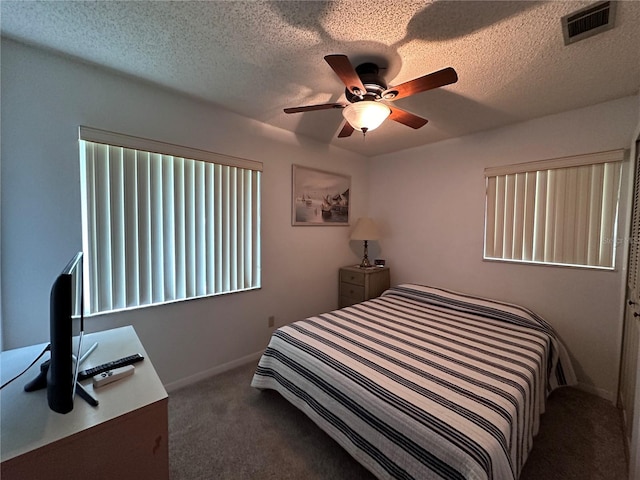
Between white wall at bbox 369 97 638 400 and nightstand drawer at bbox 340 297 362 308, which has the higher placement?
white wall at bbox 369 97 638 400

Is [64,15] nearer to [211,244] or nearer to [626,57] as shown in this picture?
[211,244]

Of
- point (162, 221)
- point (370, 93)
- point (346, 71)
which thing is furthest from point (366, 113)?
point (162, 221)

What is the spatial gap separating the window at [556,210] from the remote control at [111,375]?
309cm

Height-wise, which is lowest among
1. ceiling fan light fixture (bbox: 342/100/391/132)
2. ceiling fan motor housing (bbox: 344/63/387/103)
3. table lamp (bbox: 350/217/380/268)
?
table lamp (bbox: 350/217/380/268)

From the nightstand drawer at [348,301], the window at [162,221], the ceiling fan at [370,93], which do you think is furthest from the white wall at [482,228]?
the window at [162,221]

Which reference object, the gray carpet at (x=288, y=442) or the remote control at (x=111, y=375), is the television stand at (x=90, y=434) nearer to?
the remote control at (x=111, y=375)

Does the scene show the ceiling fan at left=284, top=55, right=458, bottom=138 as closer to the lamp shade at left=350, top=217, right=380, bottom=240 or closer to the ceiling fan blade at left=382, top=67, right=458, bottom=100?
the ceiling fan blade at left=382, top=67, right=458, bottom=100

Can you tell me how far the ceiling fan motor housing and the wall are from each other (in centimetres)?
130

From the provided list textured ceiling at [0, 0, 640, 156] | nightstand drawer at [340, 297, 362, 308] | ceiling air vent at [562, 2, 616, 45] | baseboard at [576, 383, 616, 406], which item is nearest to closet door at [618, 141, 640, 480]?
baseboard at [576, 383, 616, 406]

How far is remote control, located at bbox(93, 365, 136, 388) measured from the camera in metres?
1.04

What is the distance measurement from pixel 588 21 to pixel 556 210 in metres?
1.55

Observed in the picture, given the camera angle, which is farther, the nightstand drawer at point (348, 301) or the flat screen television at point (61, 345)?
the nightstand drawer at point (348, 301)

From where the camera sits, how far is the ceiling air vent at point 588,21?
120 centimetres

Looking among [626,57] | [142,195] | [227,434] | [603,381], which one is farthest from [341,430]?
[626,57]
